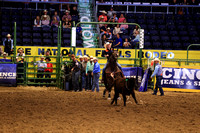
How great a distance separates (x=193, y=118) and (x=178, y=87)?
9883 mm

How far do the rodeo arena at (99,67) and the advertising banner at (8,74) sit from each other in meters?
0.05

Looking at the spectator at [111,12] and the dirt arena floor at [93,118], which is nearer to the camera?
the dirt arena floor at [93,118]

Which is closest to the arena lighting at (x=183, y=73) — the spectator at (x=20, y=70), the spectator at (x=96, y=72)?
the spectator at (x=96, y=72)

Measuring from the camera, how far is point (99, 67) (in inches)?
704

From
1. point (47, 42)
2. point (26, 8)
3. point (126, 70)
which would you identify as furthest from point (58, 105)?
point (26, 8)

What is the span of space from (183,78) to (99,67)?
4715 mm

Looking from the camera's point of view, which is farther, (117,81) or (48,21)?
(48,21)

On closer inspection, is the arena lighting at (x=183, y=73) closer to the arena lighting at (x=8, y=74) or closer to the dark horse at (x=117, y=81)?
the dark horse at (x=117, y=81)

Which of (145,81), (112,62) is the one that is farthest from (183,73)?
(112,62)

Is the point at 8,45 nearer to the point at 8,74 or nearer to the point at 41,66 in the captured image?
the point at 8,74

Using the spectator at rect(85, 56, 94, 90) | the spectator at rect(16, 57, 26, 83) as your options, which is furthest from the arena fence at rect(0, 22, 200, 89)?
the spectator at rect(85, 56, 94, 90)

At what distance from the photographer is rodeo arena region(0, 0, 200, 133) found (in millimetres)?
9375

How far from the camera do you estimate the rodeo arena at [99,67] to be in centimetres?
938

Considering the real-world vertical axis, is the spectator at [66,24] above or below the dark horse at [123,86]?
above
